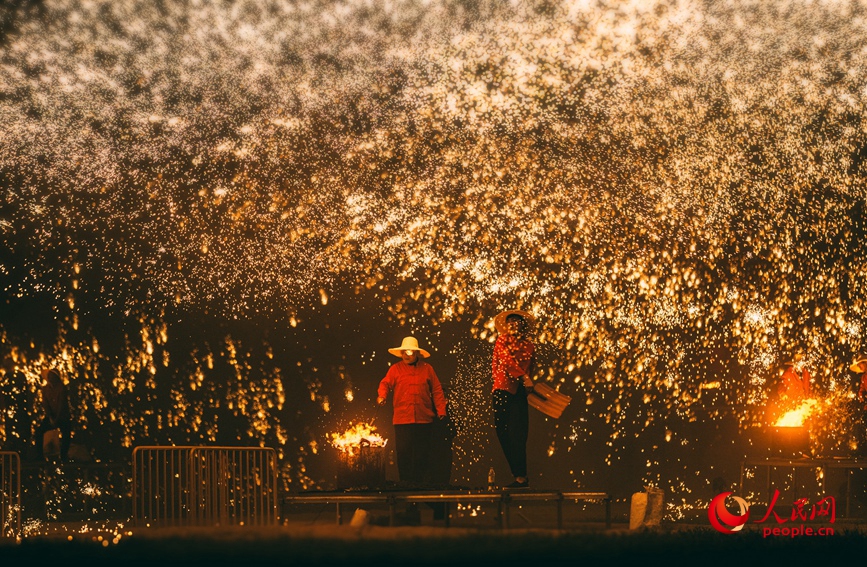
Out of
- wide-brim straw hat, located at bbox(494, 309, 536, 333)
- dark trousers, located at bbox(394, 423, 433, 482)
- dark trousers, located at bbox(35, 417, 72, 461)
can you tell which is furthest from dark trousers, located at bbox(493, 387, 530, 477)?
dark trousers, located at bbox(35, 417, 72, 461)

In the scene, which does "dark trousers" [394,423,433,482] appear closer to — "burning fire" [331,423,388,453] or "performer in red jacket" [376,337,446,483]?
"performer in red jacket" [376,337,446,483]

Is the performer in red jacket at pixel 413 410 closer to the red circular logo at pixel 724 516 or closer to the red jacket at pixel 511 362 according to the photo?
the red jacket at pixel 511 362

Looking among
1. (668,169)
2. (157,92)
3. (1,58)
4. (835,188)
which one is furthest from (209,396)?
(835,188)

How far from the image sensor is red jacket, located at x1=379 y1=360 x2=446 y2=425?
437 inches

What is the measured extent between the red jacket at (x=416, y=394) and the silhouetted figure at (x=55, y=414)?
11.0 ft

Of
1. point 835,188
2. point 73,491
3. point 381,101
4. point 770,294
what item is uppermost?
point 381,101

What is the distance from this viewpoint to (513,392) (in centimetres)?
1044

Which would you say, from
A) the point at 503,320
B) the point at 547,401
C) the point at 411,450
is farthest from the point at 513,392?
the point at 503,320

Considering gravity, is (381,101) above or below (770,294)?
above

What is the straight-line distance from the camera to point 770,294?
13250mm

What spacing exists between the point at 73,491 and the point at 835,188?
28.5 ft

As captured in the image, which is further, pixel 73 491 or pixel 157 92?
pixel 157 92

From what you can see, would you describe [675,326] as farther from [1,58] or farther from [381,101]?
[1,58]

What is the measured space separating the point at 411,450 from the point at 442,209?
2932 millimetres
